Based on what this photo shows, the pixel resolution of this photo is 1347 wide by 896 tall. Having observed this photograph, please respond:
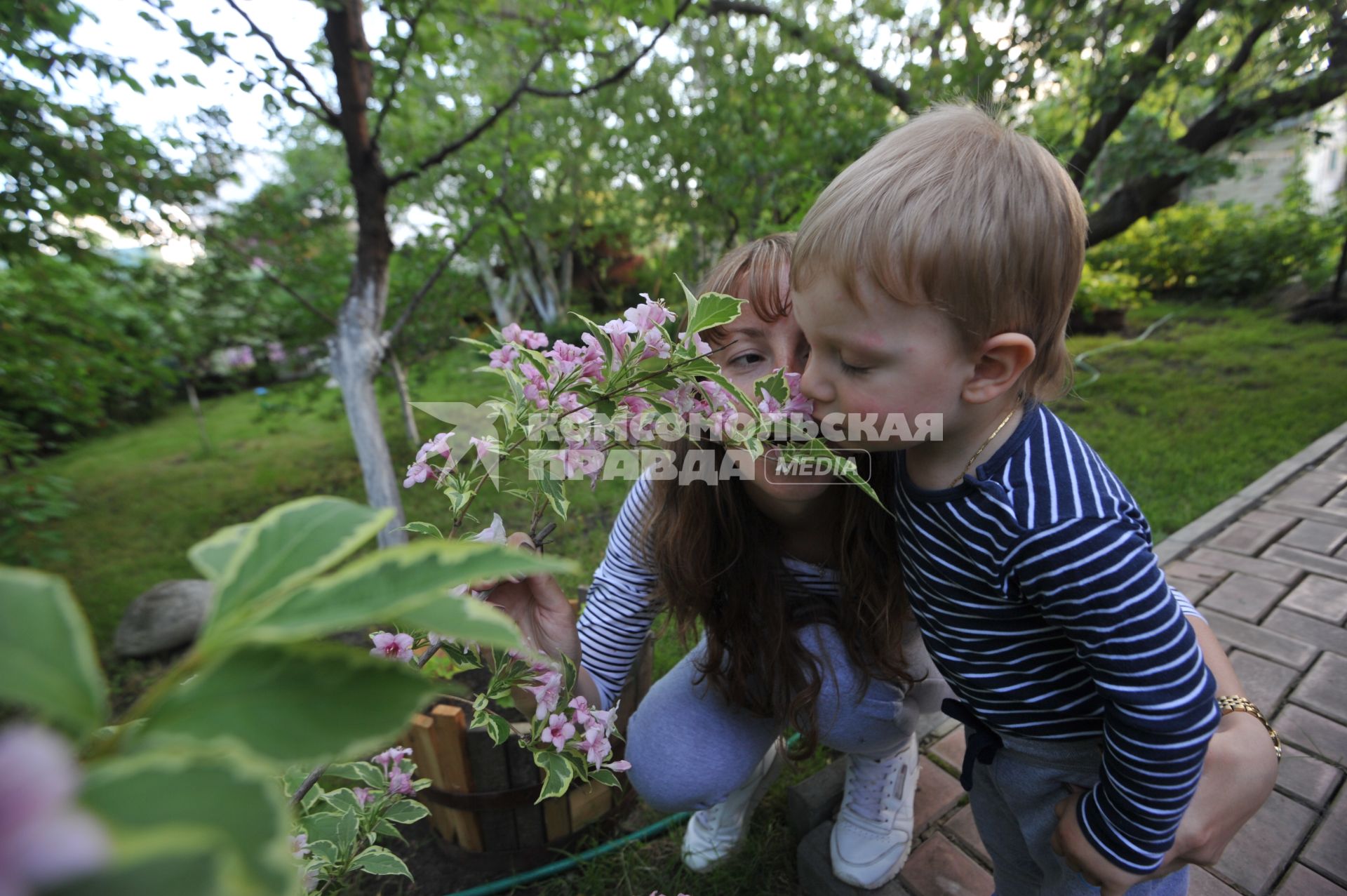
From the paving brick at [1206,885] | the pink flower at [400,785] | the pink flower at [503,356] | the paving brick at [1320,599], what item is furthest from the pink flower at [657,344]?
the paving brick at [1320,599]

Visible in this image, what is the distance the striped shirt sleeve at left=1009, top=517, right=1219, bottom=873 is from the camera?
0.93 meters

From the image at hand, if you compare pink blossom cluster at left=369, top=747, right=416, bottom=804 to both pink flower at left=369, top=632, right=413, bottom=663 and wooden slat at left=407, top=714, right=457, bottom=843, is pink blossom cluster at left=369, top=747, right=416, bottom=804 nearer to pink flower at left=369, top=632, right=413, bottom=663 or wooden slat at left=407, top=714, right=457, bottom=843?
wooden slat at left=407, top=714, right=457, bottom=843

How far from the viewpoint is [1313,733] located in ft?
6.43

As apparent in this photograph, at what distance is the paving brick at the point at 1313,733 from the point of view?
1892 millimetres

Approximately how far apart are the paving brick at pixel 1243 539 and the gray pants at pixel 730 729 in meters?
2.14

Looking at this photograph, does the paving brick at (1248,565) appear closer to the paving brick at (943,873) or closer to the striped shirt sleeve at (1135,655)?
the paving brick at (943,873)

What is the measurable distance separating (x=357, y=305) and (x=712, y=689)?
7.88ft

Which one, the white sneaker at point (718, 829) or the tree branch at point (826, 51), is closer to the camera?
the white sneaker at point (718, 829)

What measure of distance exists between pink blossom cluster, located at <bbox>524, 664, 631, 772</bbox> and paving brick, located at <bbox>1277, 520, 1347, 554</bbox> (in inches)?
135

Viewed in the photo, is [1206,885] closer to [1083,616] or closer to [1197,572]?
[1083,616]

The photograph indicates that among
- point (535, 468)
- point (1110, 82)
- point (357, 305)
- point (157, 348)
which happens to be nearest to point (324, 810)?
point (535, 468)

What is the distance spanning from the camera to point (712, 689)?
5.65 ft

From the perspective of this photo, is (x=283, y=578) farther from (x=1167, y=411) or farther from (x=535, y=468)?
(x=1167, y=411)

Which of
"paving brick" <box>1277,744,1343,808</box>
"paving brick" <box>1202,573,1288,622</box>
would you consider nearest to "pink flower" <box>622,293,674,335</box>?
"paving brick" <box>1277,744,1343,808</box>
